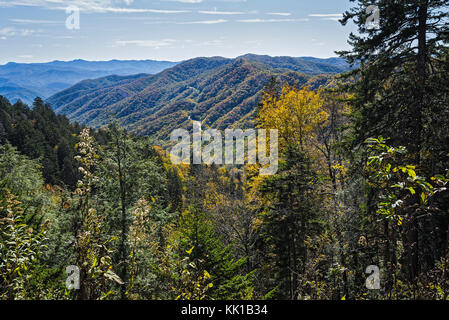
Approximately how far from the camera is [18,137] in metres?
62.6

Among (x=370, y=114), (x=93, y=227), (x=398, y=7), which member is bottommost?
(x=93, y=227)

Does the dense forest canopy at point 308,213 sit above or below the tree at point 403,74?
below

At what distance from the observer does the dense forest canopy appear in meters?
3.05

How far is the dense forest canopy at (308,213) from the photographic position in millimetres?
3055

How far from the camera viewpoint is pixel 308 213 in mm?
15180

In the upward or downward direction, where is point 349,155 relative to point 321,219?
upward

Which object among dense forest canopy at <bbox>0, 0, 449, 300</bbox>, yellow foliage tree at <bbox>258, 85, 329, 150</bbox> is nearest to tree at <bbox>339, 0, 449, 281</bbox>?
dense forest canopy at <bbox>0, 0, 449, 300</bbox>

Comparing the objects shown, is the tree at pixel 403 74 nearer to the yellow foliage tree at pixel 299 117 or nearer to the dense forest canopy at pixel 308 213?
the dense forest canopy at pixel 308 213

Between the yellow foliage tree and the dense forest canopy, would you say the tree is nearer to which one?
the dense forest canopy

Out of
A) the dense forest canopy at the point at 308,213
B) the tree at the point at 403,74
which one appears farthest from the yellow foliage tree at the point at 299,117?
the tree at the point at 403,74

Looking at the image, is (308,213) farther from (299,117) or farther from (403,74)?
(403,74)
